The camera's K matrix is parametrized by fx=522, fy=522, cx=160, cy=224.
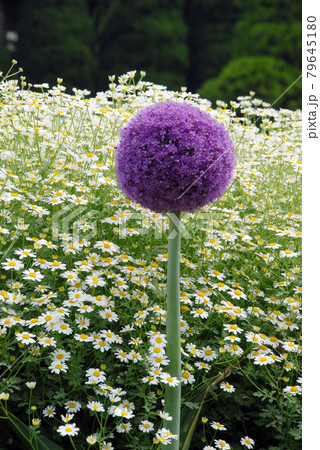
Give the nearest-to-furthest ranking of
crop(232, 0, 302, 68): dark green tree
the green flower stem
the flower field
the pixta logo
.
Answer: the green flower stem
the flower field
the pixta logo
crop(232, 0, 302, 68): dark green tree

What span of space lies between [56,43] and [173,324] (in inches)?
421

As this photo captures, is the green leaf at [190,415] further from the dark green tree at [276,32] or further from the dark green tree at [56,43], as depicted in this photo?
the dark green tree at [56,43]

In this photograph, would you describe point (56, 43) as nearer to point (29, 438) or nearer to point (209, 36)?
point (209, 36)

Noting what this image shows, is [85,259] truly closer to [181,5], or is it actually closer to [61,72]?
[61,72]

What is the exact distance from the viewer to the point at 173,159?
7.02ft

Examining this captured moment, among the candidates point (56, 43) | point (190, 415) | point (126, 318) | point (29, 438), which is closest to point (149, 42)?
point (56, 43)

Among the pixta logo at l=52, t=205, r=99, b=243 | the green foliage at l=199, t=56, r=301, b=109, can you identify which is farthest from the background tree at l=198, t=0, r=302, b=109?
the pixta logo at l=52, t=205, r=99, b=243

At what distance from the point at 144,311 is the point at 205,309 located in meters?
0.51

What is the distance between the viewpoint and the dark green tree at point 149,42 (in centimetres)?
1161

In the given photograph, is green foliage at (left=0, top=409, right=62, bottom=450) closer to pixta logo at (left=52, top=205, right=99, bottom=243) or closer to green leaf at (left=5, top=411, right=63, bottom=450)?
green leaf at (left=5, top=411, right=63, bottom=450)

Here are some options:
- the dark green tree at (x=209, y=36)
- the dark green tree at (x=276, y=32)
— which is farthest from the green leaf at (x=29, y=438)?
the dark green tree at (x=209, y=36)

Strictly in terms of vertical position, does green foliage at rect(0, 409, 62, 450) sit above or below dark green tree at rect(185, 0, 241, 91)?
below

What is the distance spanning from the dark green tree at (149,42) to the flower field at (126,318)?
27.3 feet

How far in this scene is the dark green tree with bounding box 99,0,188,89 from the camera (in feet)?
38.1
